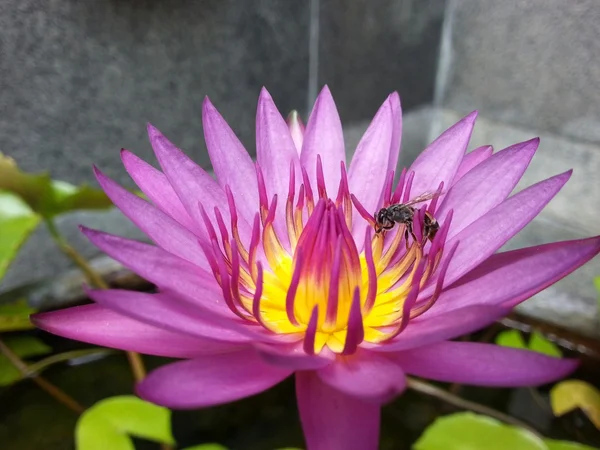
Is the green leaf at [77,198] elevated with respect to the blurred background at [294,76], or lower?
lower

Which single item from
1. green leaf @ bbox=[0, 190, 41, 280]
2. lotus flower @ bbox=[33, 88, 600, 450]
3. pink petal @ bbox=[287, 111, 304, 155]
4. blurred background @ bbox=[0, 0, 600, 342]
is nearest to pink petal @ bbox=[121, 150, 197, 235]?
lotus flower @ bbox=[33, 88, 600, 450]

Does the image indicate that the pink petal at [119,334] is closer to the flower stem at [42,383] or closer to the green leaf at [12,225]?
the green leaf at [12,225]

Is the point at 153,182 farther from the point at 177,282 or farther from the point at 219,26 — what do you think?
the point at 219,26

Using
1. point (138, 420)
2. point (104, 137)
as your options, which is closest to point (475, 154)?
point (138, 420)

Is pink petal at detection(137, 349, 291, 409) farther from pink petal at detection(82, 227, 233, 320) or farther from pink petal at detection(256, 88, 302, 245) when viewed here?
pink petal at detection(256, 88, 302, 245)

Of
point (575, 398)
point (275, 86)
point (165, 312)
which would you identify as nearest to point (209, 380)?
point (165, 312)

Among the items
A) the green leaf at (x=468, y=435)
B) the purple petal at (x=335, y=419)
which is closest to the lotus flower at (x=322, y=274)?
the purple petal at (x=335, y=419)
